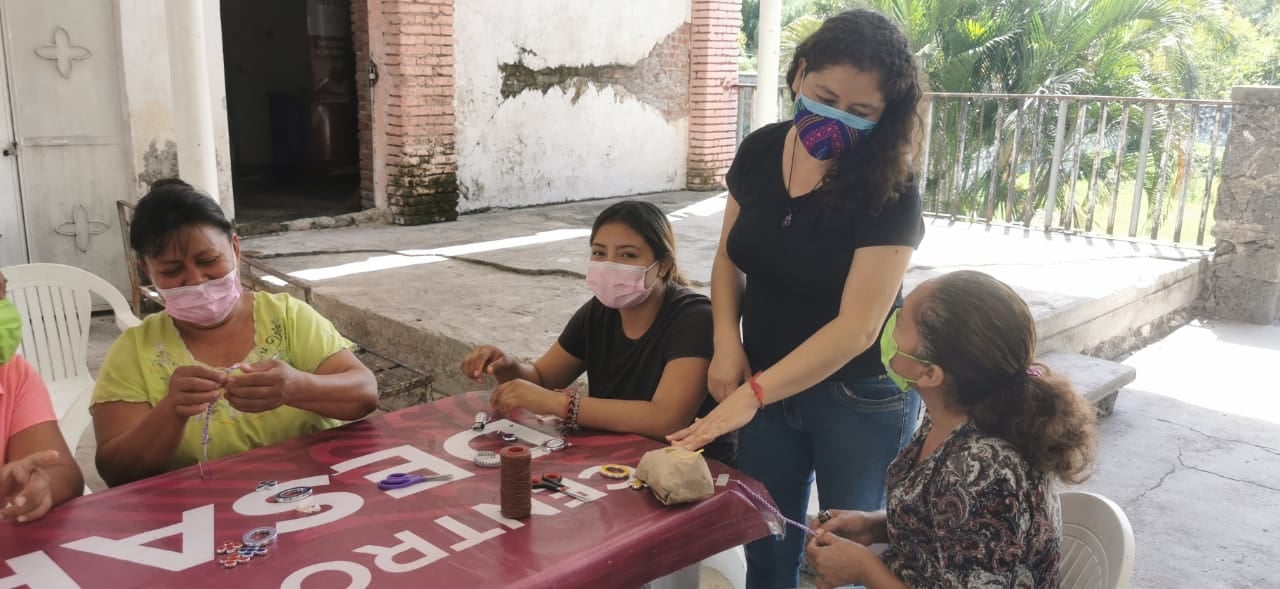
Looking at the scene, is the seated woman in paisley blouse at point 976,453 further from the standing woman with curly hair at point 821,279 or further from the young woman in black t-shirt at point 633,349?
the young woman in black t-shirt at point 633,349

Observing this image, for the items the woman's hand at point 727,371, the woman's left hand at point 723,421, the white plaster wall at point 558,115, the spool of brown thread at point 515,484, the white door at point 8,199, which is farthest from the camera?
the white plaster wall at point 558,115

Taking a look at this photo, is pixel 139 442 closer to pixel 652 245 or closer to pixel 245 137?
pixel 652 245

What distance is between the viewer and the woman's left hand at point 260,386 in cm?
186

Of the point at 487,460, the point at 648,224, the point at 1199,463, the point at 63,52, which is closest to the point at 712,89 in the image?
the point at 63,52

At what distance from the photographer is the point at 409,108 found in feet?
22.8

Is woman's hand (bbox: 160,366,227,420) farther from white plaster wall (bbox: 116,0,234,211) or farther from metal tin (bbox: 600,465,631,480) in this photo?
white plaster wall (bbox: 116,0,234,211)

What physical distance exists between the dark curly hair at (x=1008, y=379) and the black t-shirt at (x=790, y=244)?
329 millimetres

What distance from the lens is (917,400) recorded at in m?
2.13

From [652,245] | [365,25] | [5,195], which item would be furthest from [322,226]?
[652,245]

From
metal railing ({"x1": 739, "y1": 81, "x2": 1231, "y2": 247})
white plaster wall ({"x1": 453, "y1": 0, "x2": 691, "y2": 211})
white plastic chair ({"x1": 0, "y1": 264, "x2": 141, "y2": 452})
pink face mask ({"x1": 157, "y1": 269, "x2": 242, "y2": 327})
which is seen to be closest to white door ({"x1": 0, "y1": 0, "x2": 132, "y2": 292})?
white plastic chair ({"x1": 0, "y1": 264, "x2": 141, "y2": 452})

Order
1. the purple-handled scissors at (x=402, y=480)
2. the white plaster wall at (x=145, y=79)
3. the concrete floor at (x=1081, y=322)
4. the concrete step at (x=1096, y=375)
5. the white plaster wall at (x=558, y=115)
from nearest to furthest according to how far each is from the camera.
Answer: the purple-handled scissors at (x=402, y=480) → the concrete floor at (x=1081, y=322) → the concrete step at (x=1096, y=375) → the white plaster wall at (x=145, y=79) → the white plaster wall at (x=558, y=115)

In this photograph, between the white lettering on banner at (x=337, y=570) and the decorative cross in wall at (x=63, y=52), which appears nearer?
the white lettering on banner at (x=337, y=570)

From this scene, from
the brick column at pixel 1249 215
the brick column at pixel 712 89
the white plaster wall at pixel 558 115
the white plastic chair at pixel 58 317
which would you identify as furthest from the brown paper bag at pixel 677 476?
the brick column at pixel 712 89

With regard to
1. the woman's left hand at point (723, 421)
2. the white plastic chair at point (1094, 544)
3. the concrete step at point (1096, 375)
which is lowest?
the concrete step at point (1096, 375)
